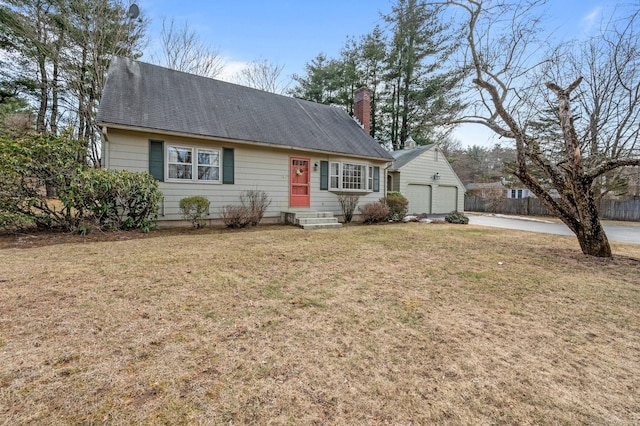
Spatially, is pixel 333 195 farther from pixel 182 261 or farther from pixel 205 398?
pixel 205 398

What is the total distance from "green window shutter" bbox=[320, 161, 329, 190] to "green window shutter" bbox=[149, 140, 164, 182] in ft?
17.6

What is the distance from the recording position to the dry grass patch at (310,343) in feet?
5.16

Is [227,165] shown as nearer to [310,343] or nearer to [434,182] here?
[310,343]

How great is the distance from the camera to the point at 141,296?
3.04 m

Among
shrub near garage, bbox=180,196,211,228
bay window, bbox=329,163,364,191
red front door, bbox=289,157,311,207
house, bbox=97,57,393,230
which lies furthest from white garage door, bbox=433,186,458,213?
shrub near garage, bbox=180,196,211,228

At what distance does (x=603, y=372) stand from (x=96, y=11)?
738 inches

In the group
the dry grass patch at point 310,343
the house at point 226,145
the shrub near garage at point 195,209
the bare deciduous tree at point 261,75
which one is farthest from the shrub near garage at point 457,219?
the bare deciduous tree at point 261,75

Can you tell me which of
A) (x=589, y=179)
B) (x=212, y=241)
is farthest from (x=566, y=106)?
(x=212, y=241)

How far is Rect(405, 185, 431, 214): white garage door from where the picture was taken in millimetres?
16406

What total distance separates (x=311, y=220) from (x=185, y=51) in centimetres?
1356

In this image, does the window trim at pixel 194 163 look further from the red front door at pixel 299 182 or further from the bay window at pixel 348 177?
the bay window at pixel 348 177

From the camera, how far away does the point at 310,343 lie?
2232mm

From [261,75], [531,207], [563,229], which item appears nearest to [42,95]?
[261,75]

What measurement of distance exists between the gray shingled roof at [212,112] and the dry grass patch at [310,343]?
495 centimetres
